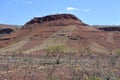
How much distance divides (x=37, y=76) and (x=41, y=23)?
11232 cm

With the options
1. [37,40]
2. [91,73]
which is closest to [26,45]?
[37,40]

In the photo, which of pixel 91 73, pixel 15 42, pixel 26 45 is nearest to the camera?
pixel 91 73

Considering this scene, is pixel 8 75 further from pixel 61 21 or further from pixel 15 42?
pixel 61 21

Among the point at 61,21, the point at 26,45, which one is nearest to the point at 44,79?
the point at 26,45

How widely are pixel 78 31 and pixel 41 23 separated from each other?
20.7 metres

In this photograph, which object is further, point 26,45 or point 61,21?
point 61,21

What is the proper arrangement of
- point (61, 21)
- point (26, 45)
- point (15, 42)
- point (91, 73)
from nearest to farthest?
point (91, 73), point (26, 45), point (15, 42), point (61, 21)

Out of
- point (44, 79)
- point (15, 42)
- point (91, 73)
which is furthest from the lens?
point (15, 42)

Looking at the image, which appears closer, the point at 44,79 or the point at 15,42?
the point at 44,79

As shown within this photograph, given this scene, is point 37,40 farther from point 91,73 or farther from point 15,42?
point 91,73

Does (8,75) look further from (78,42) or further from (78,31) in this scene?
(78,31)

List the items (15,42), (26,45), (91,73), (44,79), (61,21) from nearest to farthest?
(44,79)
(91,73)
(26,45)
(15,42)
(61,21)

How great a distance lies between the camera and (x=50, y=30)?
156 meters

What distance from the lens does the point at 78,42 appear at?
142125 millimetres
